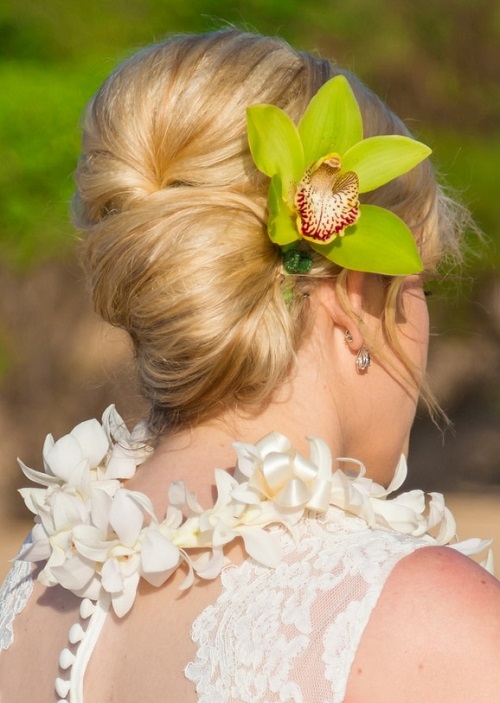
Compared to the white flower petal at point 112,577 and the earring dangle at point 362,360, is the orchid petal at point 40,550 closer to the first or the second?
the white flower petal at point 112,577

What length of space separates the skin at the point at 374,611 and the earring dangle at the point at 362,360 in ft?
0.04

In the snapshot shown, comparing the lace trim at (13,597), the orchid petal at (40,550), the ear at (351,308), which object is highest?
the ear at (351,308)

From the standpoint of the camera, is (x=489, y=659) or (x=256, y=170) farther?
(x=256, y=170)

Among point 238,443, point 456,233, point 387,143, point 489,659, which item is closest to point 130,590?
point 238,443

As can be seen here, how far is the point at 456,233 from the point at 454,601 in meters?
0.78

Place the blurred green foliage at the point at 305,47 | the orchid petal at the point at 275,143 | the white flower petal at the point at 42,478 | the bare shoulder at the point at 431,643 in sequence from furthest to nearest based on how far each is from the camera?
the blurred green foliage at the point at 305,47 < the white flower petal at the point at 42,478 < the orchid petal at the point at 275,143 < the bare shoulder at the point at 431,643

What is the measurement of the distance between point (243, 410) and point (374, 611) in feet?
1.30

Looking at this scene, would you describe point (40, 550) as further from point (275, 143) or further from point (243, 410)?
point (275, 143)

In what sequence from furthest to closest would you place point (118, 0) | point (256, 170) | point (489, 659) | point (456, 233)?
point (118, 0) < point (456, 233) < point (256, 170) < point (489, 659)

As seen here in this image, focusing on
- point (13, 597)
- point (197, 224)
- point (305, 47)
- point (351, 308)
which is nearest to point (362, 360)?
point (351, 308)

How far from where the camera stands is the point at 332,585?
1.14m

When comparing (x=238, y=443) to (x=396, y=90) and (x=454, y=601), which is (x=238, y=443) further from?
(x=396, y=90)

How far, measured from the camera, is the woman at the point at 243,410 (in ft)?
3.72

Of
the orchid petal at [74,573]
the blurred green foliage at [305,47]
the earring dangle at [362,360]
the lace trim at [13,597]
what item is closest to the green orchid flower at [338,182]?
the earring dangle at [362,360]
